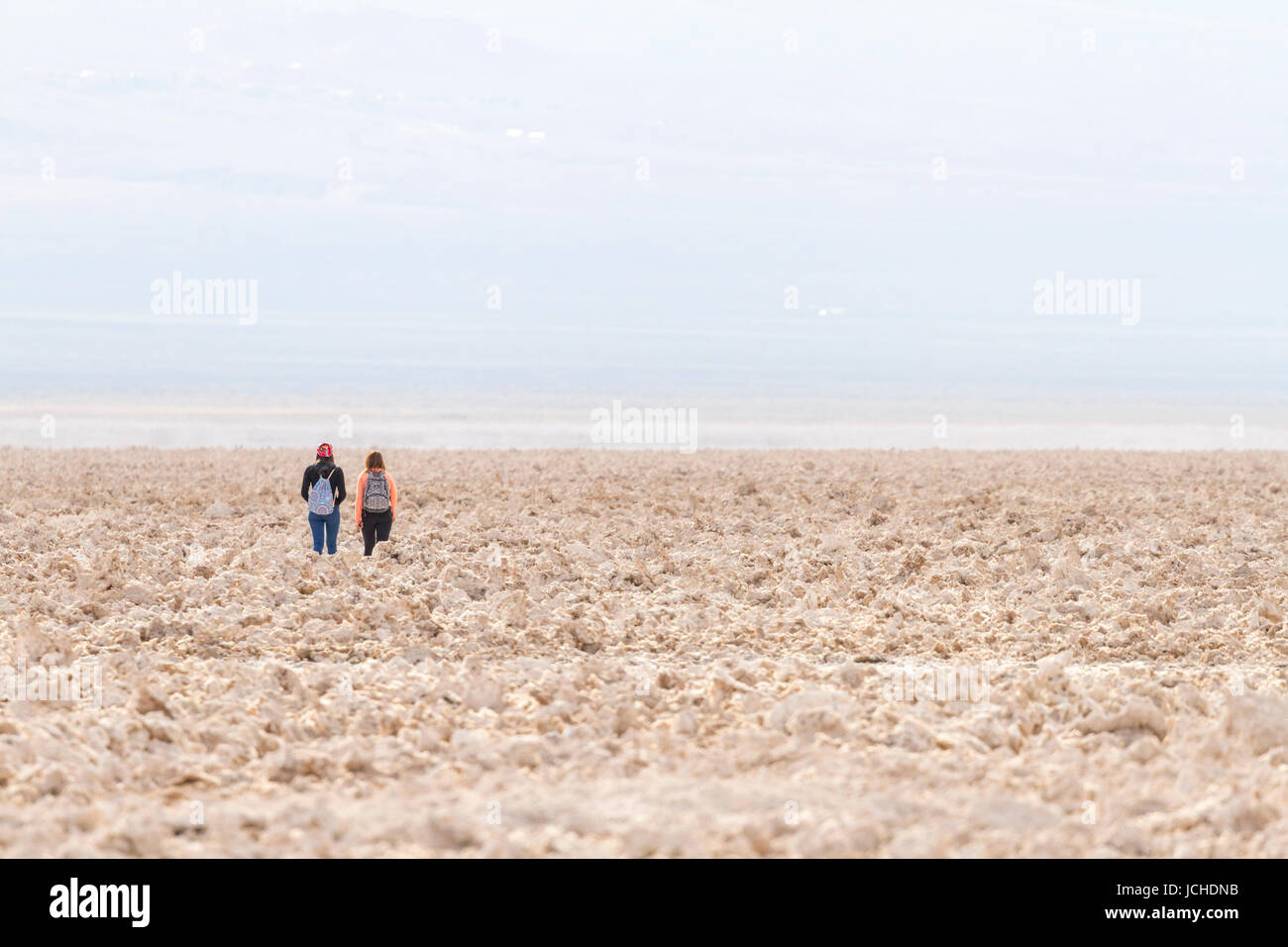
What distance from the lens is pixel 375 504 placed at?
14.8 m

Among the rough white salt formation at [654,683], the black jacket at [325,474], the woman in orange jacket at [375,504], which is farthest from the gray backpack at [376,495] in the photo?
the rough white salt formation at [654,683]

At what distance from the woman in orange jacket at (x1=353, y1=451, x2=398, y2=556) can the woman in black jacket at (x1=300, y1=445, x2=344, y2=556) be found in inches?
10.4

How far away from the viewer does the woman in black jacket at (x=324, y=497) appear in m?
14.8

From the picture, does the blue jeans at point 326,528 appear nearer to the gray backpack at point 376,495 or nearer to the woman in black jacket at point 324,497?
the woman in black jacket at point 324,497

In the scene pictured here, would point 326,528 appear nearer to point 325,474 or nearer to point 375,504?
point 325,474

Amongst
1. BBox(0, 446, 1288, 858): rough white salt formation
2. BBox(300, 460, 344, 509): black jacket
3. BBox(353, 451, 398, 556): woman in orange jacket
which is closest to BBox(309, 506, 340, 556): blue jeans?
BBox(300, 460, 344, 509): black jacket

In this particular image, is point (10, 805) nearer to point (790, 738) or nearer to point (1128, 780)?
Result: point (790, 738)

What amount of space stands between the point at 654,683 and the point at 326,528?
23.6 ft

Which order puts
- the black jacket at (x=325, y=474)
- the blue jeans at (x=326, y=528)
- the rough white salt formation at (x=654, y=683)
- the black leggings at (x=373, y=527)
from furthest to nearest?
the black jacket at (x=325, y=474), the blue jeans at (x=326, y=528), the black leggings at (x=373, y=527), the rough white salt formation at (x=654, y=683)

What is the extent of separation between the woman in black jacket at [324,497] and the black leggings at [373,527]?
1.30 feet
